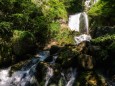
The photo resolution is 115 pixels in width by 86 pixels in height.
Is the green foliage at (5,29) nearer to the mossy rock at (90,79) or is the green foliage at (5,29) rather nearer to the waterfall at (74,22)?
the mossy rock at (90,79)

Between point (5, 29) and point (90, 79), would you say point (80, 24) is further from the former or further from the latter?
point (90, 79)

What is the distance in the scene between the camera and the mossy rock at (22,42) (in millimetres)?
14859

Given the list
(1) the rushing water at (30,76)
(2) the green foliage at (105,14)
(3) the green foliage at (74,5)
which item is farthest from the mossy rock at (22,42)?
(3) the green foliage at (74,5)

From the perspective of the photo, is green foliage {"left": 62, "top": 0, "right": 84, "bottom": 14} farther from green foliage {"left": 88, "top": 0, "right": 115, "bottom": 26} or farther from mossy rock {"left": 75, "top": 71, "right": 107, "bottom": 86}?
mossy rock {"left": 75, "top": 71, "right": 107, "bottom": 86}

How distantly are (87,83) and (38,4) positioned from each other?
31.9 ft

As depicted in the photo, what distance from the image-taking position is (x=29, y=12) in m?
17.1

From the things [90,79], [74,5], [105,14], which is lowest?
[90,79]

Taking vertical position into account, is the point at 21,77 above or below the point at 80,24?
below

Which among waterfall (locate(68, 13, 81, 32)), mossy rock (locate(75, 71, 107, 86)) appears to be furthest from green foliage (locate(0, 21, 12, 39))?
waterfall (locate(68, 13, 81, 32))

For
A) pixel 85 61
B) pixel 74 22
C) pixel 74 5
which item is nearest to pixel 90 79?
pixel 85 61

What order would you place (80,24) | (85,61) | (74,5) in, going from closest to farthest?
1. (85,61)
2. (80,24)
3. (74,5)

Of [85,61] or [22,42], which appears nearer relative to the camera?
[85,61]

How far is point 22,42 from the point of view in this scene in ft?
49.5

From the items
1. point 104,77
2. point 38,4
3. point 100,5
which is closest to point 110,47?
point 104,77
